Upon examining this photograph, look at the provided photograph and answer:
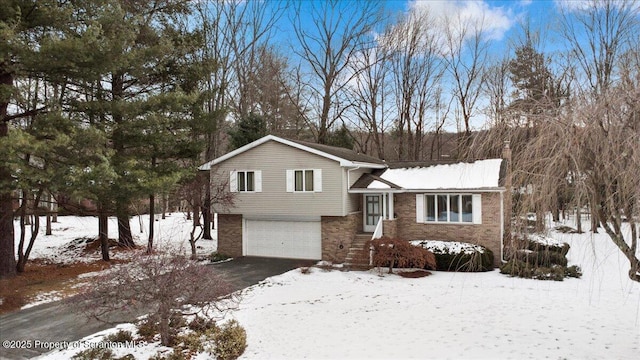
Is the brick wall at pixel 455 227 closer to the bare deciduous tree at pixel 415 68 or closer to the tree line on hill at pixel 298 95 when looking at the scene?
the tree line on hill at pixel 298 95

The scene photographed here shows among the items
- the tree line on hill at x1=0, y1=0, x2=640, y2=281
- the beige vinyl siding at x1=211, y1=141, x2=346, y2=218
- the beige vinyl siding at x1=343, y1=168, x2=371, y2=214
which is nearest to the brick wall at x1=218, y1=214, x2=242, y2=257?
the beige vinyl siding at x1=211, y1=141, x2=346, y2=218

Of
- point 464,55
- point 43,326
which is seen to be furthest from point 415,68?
point 43,326

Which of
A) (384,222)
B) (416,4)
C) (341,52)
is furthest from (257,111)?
(384,222)

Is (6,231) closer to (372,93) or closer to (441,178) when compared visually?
(441,178)

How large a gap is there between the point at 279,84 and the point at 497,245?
20.3 meters

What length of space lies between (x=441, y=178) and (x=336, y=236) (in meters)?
5.41

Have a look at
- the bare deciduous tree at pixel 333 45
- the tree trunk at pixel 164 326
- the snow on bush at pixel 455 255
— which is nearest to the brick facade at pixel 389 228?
the snow on bush at pixel 455 255

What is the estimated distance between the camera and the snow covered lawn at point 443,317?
7758mm

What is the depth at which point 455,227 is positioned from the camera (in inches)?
656

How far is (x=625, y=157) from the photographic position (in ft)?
15.9

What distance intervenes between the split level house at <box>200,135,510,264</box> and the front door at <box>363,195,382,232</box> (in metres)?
0.05

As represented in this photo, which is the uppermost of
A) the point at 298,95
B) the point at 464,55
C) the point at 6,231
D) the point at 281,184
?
the point at 464,55

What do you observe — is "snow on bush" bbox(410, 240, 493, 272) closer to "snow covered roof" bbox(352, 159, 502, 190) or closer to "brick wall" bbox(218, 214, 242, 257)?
"snow covered roof" bbox(352, 159, 502, 190)

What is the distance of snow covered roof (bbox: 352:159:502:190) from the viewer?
16328 mm
